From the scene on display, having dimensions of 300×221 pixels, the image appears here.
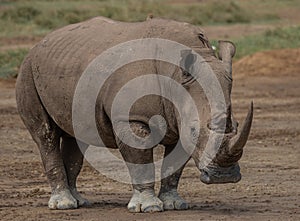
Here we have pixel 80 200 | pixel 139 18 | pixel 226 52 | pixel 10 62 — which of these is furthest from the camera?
pixel 139 18

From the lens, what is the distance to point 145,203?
973cm

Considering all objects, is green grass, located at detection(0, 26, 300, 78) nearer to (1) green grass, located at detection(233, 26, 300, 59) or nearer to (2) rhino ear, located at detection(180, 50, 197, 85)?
(1) green grass, located at detection(233, 26, 300, 59)

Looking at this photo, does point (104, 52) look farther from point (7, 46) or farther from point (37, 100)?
point (7, 46)

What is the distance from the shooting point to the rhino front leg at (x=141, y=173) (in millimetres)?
9617

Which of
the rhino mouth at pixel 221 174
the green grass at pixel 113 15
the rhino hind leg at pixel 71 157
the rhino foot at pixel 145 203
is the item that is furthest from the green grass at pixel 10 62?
the rhino mouth at pixel 221 174

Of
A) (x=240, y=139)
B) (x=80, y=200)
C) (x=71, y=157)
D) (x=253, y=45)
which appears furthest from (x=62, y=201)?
(x=253, y=45)

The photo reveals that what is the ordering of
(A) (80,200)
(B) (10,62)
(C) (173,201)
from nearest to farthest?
(C) (173,201) < (A) (80,200) < (B) (10,62)

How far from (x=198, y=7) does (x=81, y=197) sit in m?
31.6

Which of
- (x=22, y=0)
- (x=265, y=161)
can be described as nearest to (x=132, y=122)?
(x=265, y=161)

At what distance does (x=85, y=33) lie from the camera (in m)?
10.3

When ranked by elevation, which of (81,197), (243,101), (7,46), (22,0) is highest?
(81,197)

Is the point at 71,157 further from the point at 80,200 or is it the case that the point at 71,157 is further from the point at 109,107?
the point at 109,107

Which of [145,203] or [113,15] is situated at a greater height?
[145,203]

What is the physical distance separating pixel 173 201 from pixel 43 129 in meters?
1.45
